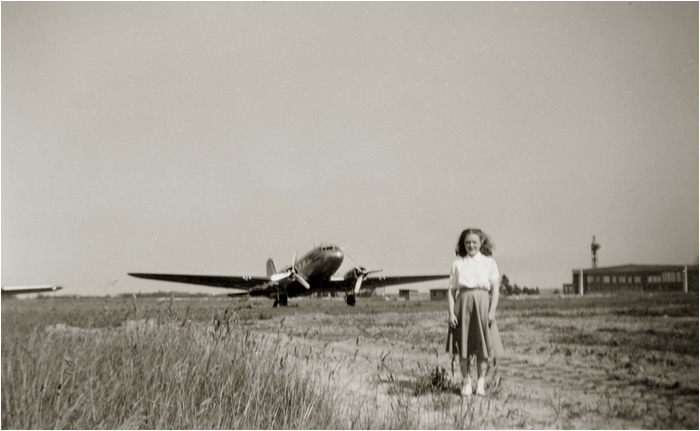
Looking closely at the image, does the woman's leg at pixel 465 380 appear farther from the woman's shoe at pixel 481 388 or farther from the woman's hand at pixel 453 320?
the woman's hand at pixel 453 320

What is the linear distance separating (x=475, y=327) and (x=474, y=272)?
521 millimetres

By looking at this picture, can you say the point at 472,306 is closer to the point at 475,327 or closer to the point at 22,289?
the point at 475,327

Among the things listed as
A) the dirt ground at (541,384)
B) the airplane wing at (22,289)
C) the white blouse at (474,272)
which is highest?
the white blouse at (474,272)

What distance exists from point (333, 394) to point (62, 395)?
2.40 m

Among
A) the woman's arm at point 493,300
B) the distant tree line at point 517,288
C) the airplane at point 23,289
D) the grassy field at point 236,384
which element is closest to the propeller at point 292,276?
the distant tree line at point 517,288

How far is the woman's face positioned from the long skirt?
367 mm

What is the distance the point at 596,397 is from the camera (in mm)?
5145

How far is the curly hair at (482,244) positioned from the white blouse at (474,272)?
8cm

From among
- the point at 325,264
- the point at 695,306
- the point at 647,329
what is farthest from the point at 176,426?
the point at 325,264

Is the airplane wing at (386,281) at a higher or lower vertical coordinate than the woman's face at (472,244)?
lower

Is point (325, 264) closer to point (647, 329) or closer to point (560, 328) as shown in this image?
point (560, 328)

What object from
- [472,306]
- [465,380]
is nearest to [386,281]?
[465,380]

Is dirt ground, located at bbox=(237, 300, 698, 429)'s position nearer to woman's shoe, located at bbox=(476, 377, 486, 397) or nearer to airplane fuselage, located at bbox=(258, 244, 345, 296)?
woman's shoe, located at bbox=(476, 377, 486, 397)

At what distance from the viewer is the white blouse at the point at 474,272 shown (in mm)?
5016
